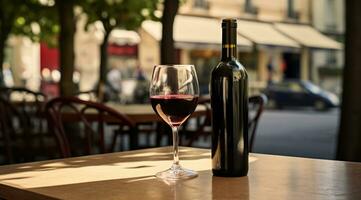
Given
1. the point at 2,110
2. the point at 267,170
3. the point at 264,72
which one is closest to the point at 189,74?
the point at 267,170

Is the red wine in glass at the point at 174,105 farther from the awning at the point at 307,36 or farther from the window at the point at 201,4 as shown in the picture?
the awning at the point at 307,36

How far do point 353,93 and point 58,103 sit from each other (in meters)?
2.61

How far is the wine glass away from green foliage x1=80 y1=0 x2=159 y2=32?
Result: 30.5 ft

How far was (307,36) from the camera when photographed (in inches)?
1216

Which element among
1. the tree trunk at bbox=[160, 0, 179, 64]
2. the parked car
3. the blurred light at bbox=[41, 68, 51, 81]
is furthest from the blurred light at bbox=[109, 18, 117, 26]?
the blurred light at bbox=[41, 68, 51, 81]

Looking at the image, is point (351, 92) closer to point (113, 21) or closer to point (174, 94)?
point (174, 94)

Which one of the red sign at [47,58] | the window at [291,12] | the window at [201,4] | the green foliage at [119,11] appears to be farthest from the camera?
the window at [291,12]

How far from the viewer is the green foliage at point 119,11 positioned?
11.4 meters

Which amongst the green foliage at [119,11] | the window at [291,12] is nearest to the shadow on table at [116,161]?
the green foliage at [119,11]

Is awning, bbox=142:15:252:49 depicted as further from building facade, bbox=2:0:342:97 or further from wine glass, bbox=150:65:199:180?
wine glass, bbox=150:65:199:180

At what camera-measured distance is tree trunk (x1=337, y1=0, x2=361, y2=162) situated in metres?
5.09

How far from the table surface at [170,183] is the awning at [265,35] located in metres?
24.6

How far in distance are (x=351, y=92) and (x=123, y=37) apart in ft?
72.8

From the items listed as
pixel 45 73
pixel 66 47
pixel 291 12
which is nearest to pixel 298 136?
pixel 66 47
